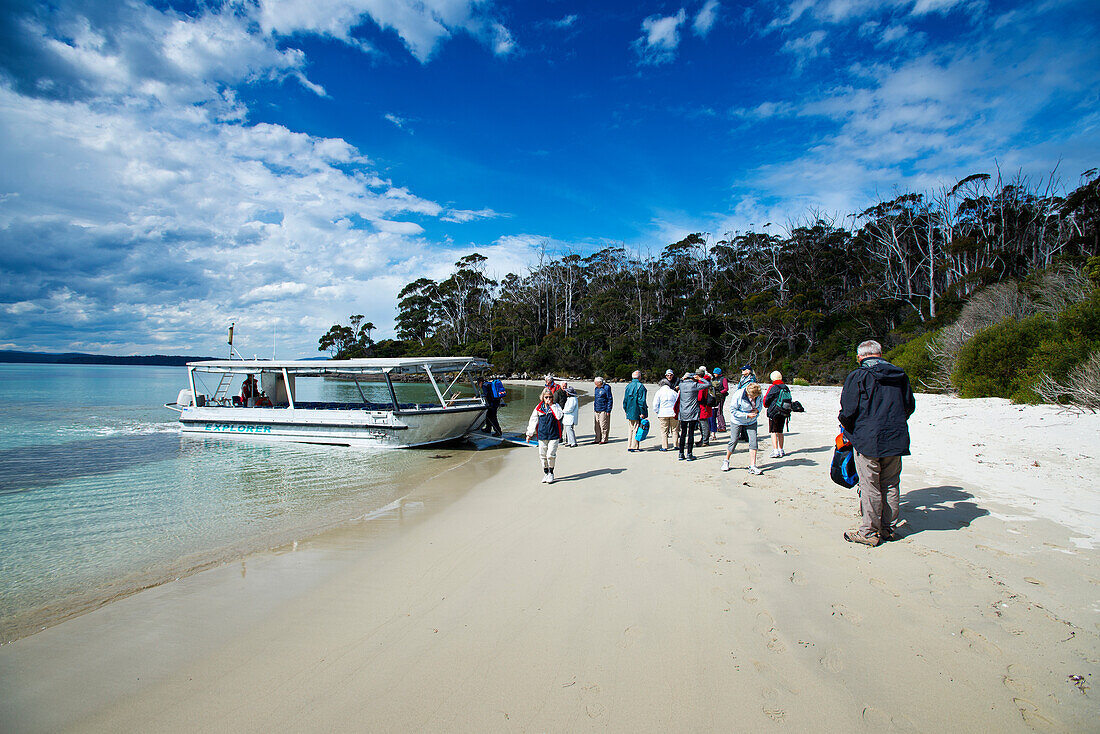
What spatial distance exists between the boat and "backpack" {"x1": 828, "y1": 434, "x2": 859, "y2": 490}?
10.1 metres

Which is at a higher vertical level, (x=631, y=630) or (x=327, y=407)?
(x=327, y=407)

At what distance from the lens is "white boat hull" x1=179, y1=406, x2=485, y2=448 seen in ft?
45.6

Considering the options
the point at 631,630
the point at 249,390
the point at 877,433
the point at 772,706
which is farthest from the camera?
the point at 249,390

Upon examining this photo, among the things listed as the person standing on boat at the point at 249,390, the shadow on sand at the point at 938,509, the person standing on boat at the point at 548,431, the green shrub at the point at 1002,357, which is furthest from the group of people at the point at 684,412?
the person standing on boat at the point at 249,390

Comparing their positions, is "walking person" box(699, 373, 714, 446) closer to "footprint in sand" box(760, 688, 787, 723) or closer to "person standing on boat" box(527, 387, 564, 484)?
"person standing on boat" box(527, 387, 564, 484)

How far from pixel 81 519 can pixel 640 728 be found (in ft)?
31.4

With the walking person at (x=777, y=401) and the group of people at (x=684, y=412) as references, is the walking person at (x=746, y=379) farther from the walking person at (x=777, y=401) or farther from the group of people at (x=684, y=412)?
the walking person at (x=777, y=401)

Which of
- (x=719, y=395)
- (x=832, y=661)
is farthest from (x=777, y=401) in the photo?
(x=832, y=661)

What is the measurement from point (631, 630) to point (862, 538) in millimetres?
2756

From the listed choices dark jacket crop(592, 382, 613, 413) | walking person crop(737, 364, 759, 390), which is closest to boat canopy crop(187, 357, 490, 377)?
dark jacket crop(592, 382, 613, 413)

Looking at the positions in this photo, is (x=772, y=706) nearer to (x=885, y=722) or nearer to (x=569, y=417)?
(x=885, y=722)

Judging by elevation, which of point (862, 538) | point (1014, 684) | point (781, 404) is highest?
point (781, 404)

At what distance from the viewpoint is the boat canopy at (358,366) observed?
13.2 m

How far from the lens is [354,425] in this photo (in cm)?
1438
